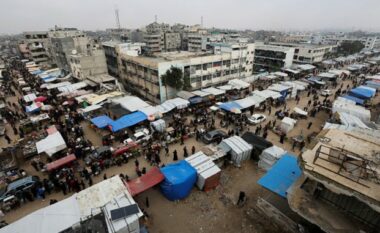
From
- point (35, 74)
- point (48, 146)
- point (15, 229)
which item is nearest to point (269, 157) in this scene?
point (15, 229)

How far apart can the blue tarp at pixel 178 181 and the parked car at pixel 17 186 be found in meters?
8.47

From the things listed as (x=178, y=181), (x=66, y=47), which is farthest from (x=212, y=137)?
A: (x=66, y=47)

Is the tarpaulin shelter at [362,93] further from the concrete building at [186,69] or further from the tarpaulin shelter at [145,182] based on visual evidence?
the tarpaulin shelter at [145,182]

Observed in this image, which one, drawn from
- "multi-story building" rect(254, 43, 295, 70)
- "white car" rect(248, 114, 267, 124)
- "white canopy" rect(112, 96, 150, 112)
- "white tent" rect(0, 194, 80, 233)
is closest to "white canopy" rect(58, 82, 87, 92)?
"white canopy" rect(112, 96, 150, 112)

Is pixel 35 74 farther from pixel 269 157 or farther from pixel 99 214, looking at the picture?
pixel 269 157

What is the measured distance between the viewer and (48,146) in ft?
50.9

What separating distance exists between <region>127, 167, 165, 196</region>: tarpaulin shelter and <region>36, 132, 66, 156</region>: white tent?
7.91 metres

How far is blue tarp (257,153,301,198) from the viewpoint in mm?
9797

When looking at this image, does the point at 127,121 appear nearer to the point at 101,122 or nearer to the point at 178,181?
the point at 101,122

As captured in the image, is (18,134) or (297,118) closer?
(18,134)

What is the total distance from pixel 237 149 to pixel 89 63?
3108 centimetres

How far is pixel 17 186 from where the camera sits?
39.9 ft

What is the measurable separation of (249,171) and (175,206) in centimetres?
612

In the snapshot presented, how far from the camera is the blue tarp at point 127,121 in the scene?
18422 mm
